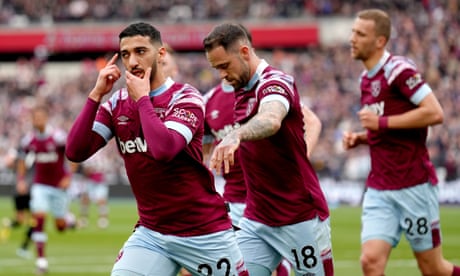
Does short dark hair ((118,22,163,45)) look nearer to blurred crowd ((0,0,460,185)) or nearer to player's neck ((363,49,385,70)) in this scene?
player's neck ((363,49,385,70))

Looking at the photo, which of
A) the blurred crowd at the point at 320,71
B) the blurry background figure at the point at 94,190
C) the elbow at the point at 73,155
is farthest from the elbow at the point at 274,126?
the blurry background figure at the point at 94,190

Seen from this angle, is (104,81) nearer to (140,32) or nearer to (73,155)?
(140,32)

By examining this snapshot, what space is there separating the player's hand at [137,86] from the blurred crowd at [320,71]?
16.7m

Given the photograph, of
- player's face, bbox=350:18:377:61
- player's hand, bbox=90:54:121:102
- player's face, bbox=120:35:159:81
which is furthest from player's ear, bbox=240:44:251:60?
player's face, bbox=350:18:377:61

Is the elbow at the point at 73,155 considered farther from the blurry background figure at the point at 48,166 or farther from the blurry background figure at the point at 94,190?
the blurry background figure at the point at 94,190

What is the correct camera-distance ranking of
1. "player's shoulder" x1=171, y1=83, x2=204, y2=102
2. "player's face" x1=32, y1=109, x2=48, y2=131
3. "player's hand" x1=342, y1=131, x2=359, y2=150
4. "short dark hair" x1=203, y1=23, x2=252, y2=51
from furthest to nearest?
"player's face" x1=32, y1=109, x2=48, y2=131
"player's hand" x1=342, y1=131, x2=359, y2=150
"short dark hair" x1=203, y1=23, x2=252, y2=51
"player's shoulder" x1=171, y1=83, x2=204, y2=102

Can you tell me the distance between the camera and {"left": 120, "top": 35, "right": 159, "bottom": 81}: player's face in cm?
653

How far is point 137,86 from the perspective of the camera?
6.34 metres

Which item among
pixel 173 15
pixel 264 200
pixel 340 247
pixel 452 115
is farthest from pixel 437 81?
pixel 264 200

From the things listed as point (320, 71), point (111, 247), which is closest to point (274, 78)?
point (111, 247)

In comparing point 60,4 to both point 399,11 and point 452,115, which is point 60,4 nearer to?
point 399,11

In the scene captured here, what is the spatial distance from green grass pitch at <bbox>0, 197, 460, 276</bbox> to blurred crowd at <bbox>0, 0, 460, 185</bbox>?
2.20 meters

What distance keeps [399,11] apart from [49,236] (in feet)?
66.8

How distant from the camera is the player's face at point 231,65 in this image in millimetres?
7078
